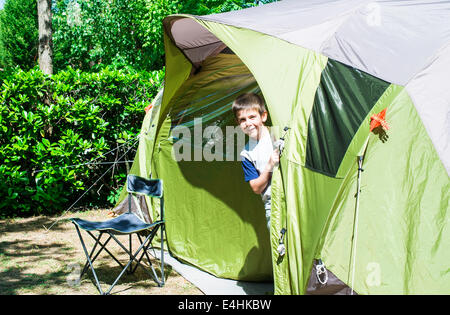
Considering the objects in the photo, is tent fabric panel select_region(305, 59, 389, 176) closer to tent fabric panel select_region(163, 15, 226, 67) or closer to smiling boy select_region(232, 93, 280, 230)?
smiling boy select_region(232, 93, 280, 230)

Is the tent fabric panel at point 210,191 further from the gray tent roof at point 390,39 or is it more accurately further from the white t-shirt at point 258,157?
the gray tent roof at point 390,39

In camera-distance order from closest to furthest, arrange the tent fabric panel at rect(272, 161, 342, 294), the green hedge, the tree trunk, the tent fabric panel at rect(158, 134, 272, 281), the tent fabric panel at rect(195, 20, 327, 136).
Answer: the tent fabric panel at rect(272, 161, 342, 294), the tent fabric panel at rect(195, 20, 327, 136), the tent fabric panel at rect(158, 134, 272, 281), the green hedge, the tree trunk

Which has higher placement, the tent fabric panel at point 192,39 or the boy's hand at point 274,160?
the tent fabric panel at point 192,39

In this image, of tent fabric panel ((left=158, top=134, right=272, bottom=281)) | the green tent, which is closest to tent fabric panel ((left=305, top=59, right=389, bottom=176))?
the green tent

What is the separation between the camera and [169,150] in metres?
4.58

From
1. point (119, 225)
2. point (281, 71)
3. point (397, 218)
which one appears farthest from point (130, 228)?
point (397, 218)

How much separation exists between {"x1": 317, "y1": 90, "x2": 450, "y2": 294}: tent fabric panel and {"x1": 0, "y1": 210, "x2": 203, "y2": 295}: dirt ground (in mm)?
1566

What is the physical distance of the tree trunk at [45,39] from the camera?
261 inches

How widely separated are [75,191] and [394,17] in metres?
4.79

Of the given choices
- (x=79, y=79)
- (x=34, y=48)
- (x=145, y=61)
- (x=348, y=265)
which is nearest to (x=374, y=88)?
(x=348, y=265)

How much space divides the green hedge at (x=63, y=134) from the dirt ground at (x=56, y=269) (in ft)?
1.66

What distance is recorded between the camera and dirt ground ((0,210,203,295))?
11.6 ft

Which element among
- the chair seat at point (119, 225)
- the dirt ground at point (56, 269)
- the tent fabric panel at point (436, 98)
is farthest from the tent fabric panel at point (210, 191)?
the tent fabric panel at point (436, 98)

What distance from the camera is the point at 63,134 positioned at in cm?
581
